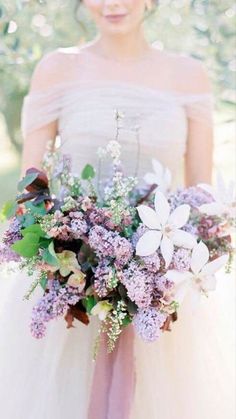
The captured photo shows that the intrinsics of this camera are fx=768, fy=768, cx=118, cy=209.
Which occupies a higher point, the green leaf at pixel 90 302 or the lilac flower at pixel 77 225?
the lilac flower at pixel 77 225

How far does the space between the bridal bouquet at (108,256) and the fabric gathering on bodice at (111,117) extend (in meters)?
0.45

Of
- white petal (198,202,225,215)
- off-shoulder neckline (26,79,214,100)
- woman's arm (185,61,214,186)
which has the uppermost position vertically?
off-shoulder neckline (26,79,214,100)

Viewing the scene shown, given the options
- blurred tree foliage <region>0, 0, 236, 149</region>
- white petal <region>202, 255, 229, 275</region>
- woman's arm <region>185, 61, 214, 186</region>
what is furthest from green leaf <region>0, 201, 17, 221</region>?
blurred tree foliage <region>0, 0, 236, 149</region>

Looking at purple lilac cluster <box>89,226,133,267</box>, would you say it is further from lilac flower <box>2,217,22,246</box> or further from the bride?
the bride

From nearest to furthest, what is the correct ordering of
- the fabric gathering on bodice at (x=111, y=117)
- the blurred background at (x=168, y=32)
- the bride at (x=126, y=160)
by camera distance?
1. the bride at (x=126, y=160)
2. the fabric gathering on bodice at (x=111, y=117)
3. the blurred background at (x=168, y=32)

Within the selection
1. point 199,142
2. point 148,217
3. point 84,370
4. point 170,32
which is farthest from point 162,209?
point 170,32

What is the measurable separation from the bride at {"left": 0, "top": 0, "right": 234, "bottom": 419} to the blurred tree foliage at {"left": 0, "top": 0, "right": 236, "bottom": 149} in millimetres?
444

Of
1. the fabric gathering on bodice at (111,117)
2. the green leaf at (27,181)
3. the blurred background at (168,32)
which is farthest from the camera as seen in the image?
the blurred background at (168,32)

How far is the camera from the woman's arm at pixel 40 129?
7.02 ft

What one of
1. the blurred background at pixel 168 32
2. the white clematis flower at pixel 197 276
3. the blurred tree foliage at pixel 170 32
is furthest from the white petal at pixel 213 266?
the blurred tree foliage at pixel 170 32

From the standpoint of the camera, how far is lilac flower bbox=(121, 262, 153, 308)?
154 cm

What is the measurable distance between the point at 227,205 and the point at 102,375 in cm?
49

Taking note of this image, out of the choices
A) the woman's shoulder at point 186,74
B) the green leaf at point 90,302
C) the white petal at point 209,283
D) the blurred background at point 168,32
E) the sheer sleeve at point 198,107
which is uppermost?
the blurred background at point 168,32

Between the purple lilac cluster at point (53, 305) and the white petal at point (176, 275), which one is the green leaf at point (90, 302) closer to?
the purple lilac cluster at point (53, 305)
